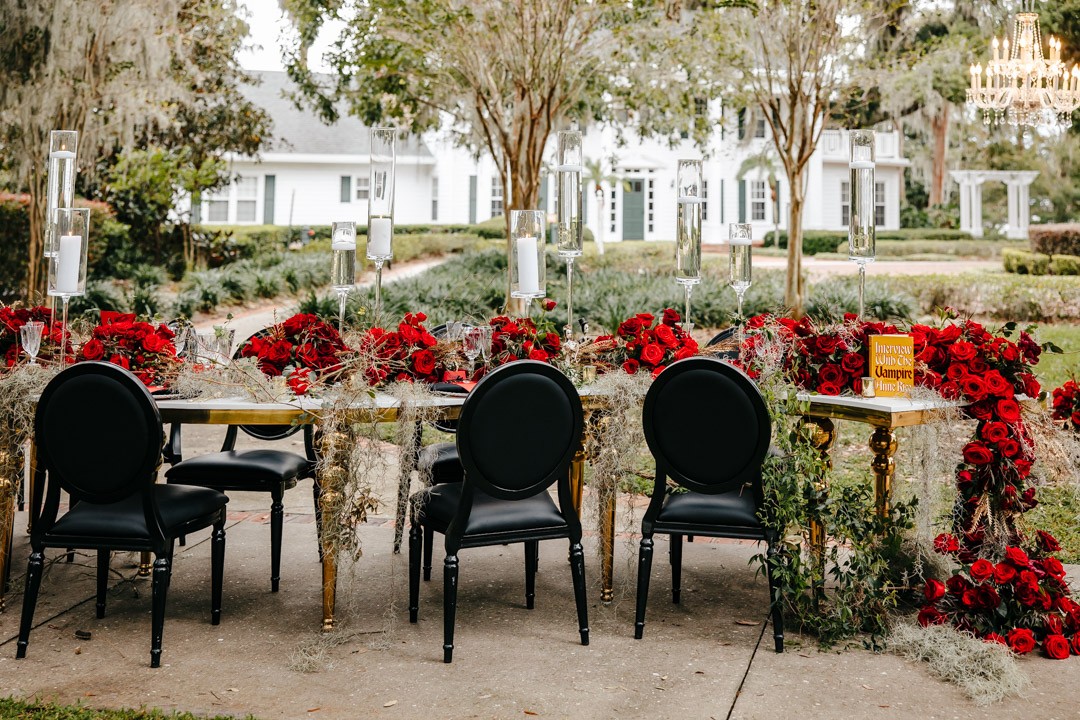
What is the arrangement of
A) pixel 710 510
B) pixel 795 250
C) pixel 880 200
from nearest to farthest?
1. pixel 710 510
2. pixel 795 250
3. pixel 880 200

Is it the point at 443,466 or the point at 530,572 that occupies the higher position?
the point at 443,466

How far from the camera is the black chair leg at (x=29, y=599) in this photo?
319cm

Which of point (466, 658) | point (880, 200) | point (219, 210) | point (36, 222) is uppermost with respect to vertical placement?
point (880, 200)

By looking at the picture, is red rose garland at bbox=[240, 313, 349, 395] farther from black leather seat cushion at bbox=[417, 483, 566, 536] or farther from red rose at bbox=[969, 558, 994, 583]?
red rose at bbox=[969, 558, 994, 583]

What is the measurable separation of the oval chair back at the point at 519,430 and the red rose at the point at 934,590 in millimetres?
1278

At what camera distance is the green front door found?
25.2 m

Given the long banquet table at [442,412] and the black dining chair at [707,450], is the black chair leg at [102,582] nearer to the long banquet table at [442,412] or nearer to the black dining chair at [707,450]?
the long banquet table at [442,412]

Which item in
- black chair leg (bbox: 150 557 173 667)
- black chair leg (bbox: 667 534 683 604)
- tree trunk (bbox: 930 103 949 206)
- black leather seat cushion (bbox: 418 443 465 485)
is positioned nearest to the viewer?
black chair leg (bbox: 150 557 173 667)

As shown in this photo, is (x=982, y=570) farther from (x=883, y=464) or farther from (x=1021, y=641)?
(x=883, y=464)

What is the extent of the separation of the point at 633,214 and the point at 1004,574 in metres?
22.4

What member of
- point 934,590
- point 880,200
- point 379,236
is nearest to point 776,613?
point 934,590

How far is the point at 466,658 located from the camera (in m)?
3.23

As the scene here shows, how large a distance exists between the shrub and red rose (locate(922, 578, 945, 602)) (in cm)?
1577

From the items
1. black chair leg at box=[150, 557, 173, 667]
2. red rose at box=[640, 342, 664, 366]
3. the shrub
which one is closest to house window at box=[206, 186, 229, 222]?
the shrub
